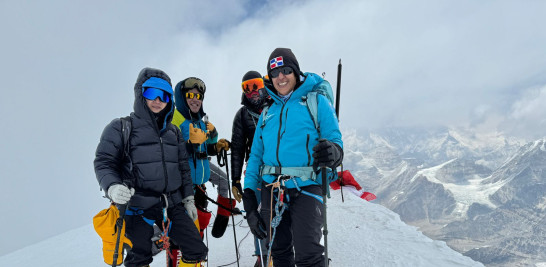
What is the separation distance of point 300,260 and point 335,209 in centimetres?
815

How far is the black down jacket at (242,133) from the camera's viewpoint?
18.3 ft

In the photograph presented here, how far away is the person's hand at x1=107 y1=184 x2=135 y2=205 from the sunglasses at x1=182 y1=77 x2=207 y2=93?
2589 mm

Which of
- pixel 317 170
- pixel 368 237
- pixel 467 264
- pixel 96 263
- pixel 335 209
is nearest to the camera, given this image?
pixel 317 170

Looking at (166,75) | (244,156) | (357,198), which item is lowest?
(357,198)

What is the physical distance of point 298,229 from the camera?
3.37m

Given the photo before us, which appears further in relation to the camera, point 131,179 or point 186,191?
point 186,191

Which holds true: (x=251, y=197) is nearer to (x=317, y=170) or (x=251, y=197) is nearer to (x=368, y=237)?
(x=317, y=170)

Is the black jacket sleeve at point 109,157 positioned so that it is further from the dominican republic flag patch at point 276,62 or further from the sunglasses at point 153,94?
the dominican republic flag patch at point 276,62

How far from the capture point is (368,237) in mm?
7426

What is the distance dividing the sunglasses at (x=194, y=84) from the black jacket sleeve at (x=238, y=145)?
2.77 ft

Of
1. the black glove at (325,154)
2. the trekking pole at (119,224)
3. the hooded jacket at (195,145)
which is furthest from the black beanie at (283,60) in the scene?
the trekking pole at (119,224)

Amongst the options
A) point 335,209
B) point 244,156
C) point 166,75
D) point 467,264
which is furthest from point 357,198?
point 166,75

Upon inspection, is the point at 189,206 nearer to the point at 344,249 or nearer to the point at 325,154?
the point at 325,154

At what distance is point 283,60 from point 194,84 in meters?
2.29
